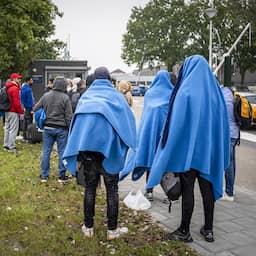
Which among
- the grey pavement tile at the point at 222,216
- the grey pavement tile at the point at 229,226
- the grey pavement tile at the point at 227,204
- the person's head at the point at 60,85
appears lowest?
the grey pavement tile at the point at 227,204

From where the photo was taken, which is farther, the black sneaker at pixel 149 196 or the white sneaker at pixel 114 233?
the black sneaker at pixel 149 196

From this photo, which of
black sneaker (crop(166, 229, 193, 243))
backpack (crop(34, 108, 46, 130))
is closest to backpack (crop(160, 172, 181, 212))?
black sneaker (crop(166, 229, 193, 243))

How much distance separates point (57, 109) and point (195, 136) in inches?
135

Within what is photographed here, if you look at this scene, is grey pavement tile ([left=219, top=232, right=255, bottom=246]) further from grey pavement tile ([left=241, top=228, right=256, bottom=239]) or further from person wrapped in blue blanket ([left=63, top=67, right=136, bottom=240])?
person wrapped in blue blanket ([left=63, top=67, right=136, bottom=240])

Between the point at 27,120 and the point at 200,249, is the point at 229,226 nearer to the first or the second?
the point at 200,249

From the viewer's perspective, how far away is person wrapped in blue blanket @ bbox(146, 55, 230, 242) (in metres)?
4.14

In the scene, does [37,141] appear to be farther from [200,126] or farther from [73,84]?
[200,126]

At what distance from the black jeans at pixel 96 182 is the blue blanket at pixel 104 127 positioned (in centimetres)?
10

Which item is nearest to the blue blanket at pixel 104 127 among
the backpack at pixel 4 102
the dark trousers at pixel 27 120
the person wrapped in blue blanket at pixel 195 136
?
the person wrapped in blue blanket at pixel 195 136

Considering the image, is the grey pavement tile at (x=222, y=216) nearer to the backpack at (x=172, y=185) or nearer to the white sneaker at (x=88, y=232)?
the backpack at (x=172, y=185)

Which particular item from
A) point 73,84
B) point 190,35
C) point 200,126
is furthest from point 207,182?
point 190,35

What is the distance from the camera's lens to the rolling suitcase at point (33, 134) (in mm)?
11383

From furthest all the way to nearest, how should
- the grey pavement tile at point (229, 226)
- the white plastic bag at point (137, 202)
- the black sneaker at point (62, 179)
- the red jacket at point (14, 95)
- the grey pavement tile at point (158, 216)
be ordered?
the red jacket at point (14, 95)
the black sneaker at point (62, 179)
the white plastic bag at point (137, 202)
the grey pavement tile at point (158, 216)
the grey pavement tile at point (229, 226)

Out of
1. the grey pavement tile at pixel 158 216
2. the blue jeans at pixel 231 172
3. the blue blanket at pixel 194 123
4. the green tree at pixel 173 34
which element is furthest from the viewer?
the green tree at pixel 173 34
